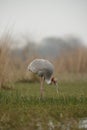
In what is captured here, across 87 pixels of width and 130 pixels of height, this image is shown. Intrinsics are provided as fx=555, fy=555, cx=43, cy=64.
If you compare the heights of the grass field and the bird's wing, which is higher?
the bird's wing

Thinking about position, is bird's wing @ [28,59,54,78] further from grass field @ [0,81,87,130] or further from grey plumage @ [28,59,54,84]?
grass field @ [0,81,87,130]

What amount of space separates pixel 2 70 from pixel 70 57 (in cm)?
949

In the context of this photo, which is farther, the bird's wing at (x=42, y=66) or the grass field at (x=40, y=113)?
the bird's wing at (x=42, y=66)

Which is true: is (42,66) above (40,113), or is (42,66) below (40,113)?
above

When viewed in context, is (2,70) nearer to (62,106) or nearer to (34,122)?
(62,106)

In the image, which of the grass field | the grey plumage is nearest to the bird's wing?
the grey plumage

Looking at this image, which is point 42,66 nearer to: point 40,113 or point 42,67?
point 42,67

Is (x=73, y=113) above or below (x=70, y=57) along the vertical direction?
below

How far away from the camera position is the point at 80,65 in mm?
23469

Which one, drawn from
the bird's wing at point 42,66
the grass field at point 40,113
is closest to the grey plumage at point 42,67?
the bird's wing at point 42,66

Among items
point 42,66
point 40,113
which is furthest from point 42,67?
point 40,113

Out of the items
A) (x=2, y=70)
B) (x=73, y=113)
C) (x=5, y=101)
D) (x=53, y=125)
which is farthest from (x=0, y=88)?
(x=53, y=125)

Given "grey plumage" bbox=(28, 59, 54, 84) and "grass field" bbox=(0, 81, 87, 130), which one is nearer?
"grass field" bbox=(0, 81, 87, 130)

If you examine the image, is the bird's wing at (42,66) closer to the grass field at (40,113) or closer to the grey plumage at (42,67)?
the grey plumage at (42,67)
